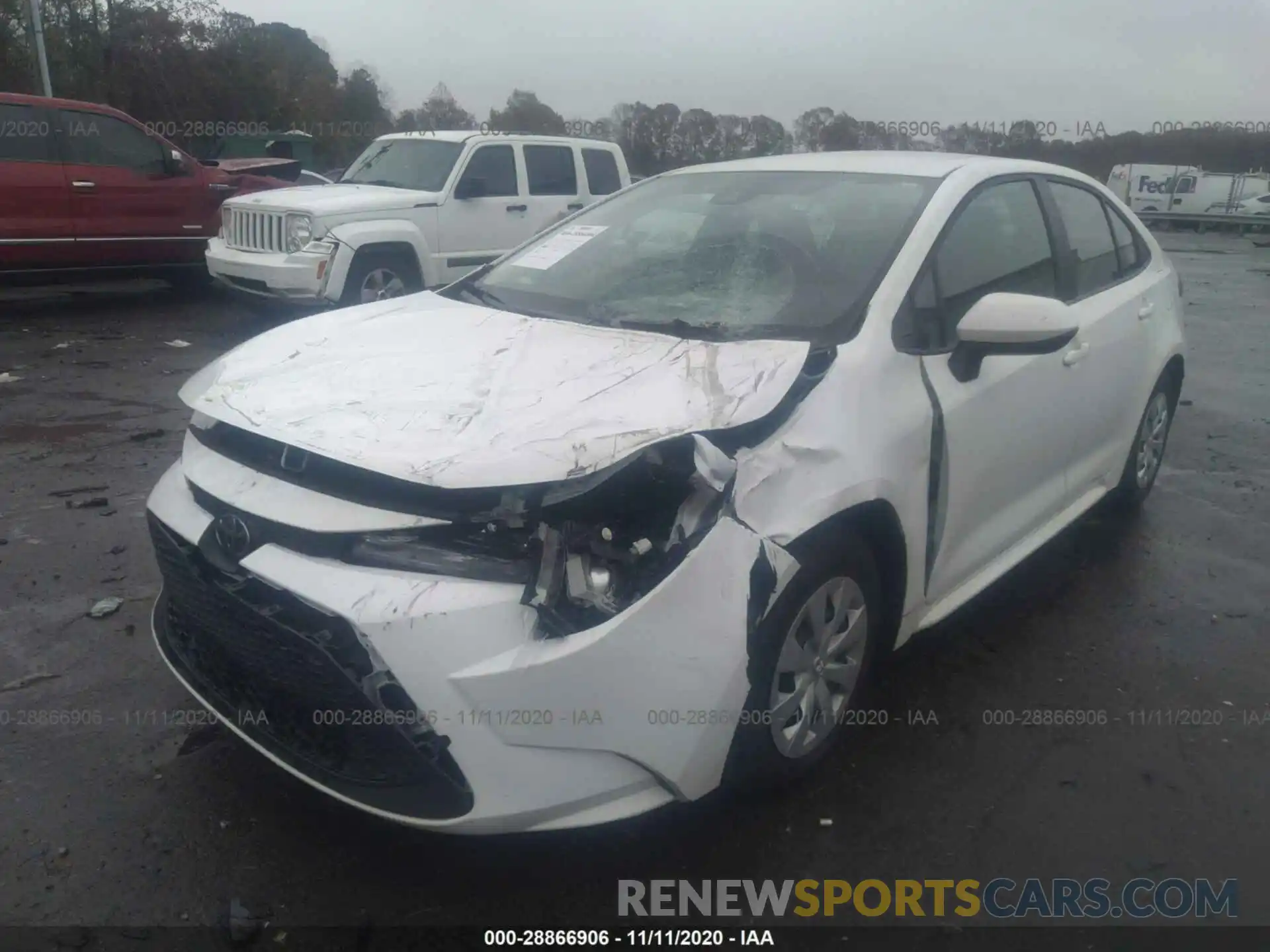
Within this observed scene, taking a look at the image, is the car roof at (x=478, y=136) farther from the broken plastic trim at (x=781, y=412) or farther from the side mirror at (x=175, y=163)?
the broken plastic trim at (x=781, y=412)

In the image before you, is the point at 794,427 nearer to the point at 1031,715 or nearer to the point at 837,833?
the point at 837,833

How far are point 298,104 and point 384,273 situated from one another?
23234mm

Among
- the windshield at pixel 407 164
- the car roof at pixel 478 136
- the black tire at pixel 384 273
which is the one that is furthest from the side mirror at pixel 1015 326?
the car roof at pixel 478 136

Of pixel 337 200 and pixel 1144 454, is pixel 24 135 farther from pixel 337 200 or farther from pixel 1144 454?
pixel 1144 454

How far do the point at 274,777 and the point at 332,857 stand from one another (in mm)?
377

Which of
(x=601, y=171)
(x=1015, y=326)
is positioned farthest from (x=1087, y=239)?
(x=601, y=171)

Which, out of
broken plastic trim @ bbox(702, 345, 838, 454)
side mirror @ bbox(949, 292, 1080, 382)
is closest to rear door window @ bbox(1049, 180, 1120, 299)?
side mirror @ bbox(949, 292, 1080, 382)

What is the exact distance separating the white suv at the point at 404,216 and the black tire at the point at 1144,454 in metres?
5.71

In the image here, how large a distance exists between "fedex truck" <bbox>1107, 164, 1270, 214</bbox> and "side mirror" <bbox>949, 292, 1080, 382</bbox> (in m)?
33.0

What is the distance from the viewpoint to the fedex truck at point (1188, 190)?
31953 mm

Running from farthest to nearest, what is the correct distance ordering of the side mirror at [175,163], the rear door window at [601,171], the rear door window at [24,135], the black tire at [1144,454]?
the rear door window at [601,171], the side mirror at [175,163], the rear door window at [24,135], the black tire at [1144,454]

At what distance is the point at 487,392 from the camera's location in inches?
97.1

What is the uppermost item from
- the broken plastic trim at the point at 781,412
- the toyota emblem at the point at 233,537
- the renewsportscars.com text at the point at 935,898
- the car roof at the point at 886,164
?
the car roof at the point at 886,164

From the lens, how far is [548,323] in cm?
306
